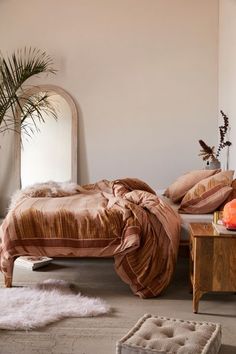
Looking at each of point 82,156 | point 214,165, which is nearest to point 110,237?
point 214,165

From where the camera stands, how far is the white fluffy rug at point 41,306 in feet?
8.84

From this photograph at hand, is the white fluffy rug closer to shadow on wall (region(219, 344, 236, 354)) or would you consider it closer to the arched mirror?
shadow on wall (region(219, 344, 236, 354))

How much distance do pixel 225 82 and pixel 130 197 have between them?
2355 millimetres

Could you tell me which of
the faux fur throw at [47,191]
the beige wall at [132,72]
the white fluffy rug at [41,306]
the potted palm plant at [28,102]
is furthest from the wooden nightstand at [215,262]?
the potted palm plant at [28,102]

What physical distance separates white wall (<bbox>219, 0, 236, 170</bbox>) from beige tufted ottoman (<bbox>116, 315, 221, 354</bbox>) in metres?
2.62

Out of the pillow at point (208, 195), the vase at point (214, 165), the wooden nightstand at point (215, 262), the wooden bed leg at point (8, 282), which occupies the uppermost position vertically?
the vase at point (214, 165)

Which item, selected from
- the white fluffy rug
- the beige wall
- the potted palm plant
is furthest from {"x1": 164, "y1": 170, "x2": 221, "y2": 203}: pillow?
the potted palm plant

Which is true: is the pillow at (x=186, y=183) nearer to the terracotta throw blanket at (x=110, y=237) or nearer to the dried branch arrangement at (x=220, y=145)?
the terracotta throw blanket at (x=110, y=237)

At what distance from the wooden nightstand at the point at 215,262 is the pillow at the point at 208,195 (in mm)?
688

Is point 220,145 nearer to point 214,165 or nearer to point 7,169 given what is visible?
point 214,165

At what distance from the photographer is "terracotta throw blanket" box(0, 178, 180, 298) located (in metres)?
3.26

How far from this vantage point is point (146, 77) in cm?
577

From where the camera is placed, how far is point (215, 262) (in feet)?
9.42

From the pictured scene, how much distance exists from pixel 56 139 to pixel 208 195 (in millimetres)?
2795
